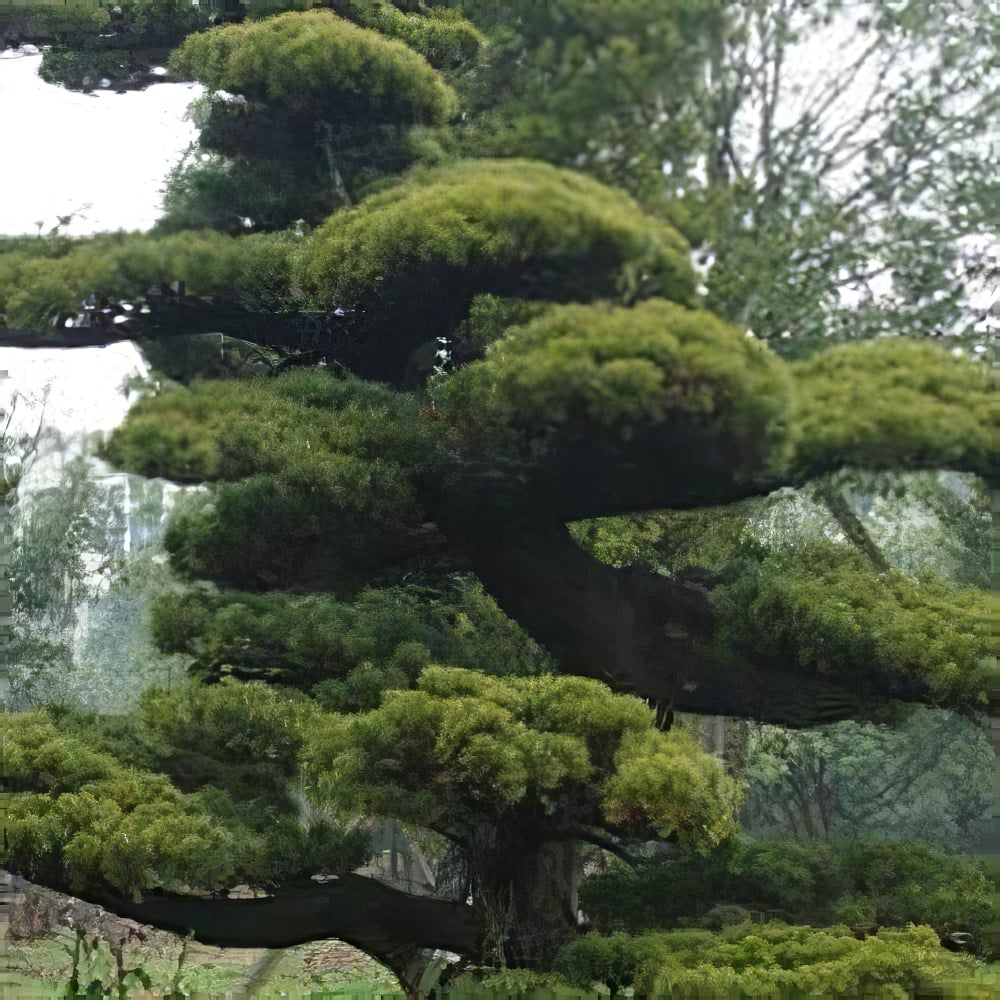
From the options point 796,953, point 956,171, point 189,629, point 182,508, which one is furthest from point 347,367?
point 796,953

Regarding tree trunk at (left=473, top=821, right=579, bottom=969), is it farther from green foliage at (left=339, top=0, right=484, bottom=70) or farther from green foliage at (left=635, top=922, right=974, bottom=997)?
green foliage at (left=339, top=0, right=484, bottom=70)

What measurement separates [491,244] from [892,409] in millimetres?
1530

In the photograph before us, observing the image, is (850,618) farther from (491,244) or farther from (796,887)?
(491,244)

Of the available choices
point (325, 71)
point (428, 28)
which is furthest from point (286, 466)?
point (428, 28)

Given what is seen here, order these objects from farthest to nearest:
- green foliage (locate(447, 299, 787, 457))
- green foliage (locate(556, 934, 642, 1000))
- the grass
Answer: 1. the grass
2. green foliage (locate(556, 934, 642, 1000))
3. green foliage (locate(447, 299, 787, 457))

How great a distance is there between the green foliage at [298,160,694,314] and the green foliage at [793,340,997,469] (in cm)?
60

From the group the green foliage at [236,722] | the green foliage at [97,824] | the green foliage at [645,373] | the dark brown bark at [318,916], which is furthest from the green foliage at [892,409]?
the green foliage at [97,824]

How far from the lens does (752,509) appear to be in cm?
472

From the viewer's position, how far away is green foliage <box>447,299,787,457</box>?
422cm

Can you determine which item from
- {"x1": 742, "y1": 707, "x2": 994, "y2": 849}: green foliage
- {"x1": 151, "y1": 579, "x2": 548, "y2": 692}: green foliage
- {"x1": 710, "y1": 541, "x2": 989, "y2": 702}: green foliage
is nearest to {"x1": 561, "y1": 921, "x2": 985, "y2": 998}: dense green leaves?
{"x1": 742, "y1": 707, "x2": 994, "y2": 849}: green foliage

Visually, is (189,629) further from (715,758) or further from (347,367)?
(715,758)

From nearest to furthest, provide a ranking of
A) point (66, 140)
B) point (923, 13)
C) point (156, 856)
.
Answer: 1. point (923, 13)
2. point (156, 856)
3. point (66, 140)

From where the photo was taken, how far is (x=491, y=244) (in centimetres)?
455

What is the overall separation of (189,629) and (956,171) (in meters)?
3.36
